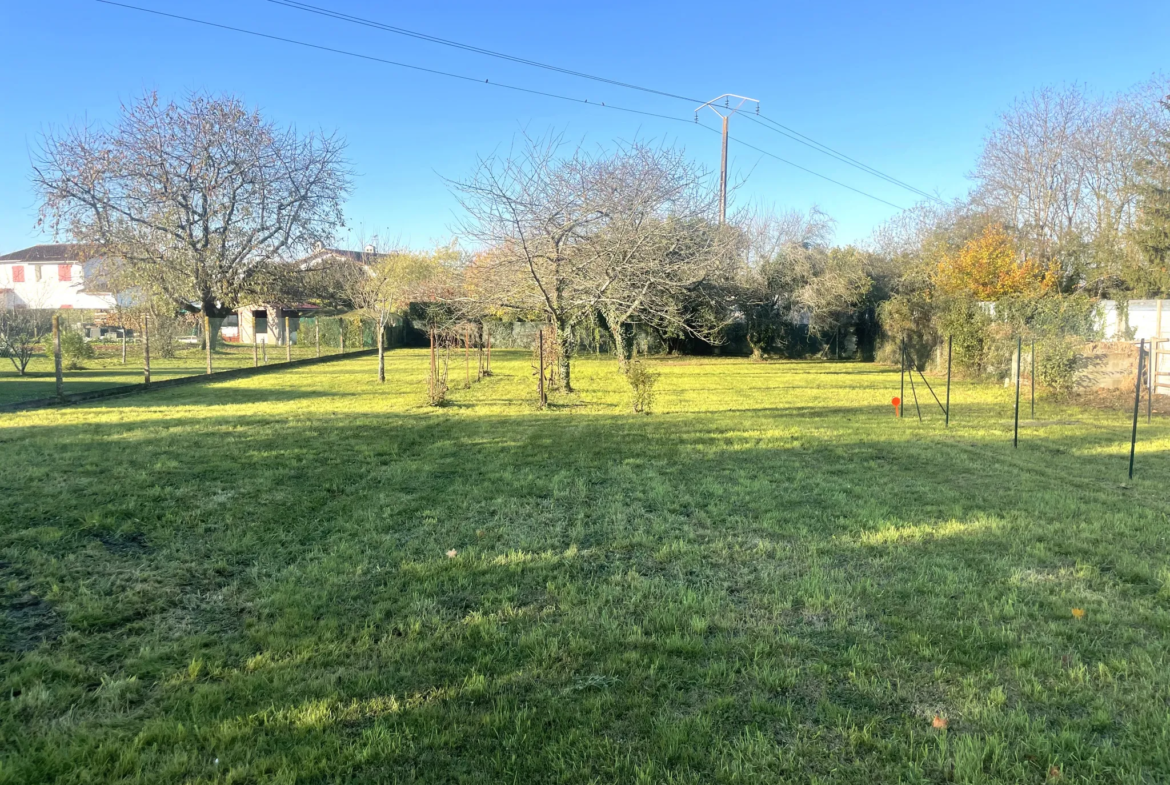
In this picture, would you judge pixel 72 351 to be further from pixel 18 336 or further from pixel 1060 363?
pixel 1060 363

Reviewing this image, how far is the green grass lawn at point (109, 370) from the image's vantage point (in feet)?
41.3

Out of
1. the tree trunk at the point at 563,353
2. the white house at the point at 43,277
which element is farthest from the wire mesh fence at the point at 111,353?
the white house at the point at 43,277

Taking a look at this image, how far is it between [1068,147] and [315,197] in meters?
28.4

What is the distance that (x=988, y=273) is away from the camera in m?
19.3

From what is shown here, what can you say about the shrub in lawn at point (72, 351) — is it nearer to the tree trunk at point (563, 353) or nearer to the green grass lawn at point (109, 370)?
the green grass lawn at point (109, 370)

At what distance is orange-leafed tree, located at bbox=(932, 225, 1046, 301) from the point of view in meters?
19.1

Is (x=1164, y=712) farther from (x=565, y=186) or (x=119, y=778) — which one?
(x=565, y=186)

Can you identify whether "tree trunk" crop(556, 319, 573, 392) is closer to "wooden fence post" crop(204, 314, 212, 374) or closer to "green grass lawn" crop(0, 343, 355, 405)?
"wooden fence post" crop(204, 314, 212, 374)

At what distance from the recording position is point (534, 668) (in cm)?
274

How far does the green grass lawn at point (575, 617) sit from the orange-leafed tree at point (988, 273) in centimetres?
1404

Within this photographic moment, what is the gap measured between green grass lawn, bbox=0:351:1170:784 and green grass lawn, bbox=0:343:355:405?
267 inches

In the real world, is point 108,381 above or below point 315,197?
below

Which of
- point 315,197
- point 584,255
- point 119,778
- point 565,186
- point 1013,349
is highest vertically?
point 315,197

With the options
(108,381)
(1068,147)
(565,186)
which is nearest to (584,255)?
(565,186)
